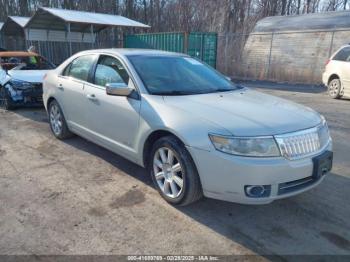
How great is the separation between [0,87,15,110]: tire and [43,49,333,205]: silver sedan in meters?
4.19

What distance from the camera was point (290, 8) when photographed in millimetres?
30984

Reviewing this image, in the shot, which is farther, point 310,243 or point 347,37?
point 347,37

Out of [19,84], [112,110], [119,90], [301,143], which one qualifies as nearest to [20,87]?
[19,84]

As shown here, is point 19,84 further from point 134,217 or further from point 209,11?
point 209,11

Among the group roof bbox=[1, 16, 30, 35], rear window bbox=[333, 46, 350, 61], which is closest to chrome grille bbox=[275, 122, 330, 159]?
rear window bbox=[333, 46, 350, 61]

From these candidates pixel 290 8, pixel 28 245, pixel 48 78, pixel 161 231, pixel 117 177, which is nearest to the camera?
pixel 28 245

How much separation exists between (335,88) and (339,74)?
0.49 metres

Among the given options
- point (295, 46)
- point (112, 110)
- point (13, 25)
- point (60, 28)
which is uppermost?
point (13, 25)

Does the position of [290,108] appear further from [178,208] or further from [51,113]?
[51,113]

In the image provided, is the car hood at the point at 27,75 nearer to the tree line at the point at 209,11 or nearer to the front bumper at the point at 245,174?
the front bumper at the point at 245,174

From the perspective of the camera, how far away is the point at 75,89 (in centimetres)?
505

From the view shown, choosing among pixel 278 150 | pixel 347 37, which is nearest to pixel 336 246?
pixel 278 150

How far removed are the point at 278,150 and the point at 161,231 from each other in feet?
4.34

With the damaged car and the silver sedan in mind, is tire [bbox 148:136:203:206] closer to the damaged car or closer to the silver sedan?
the silver sedan
